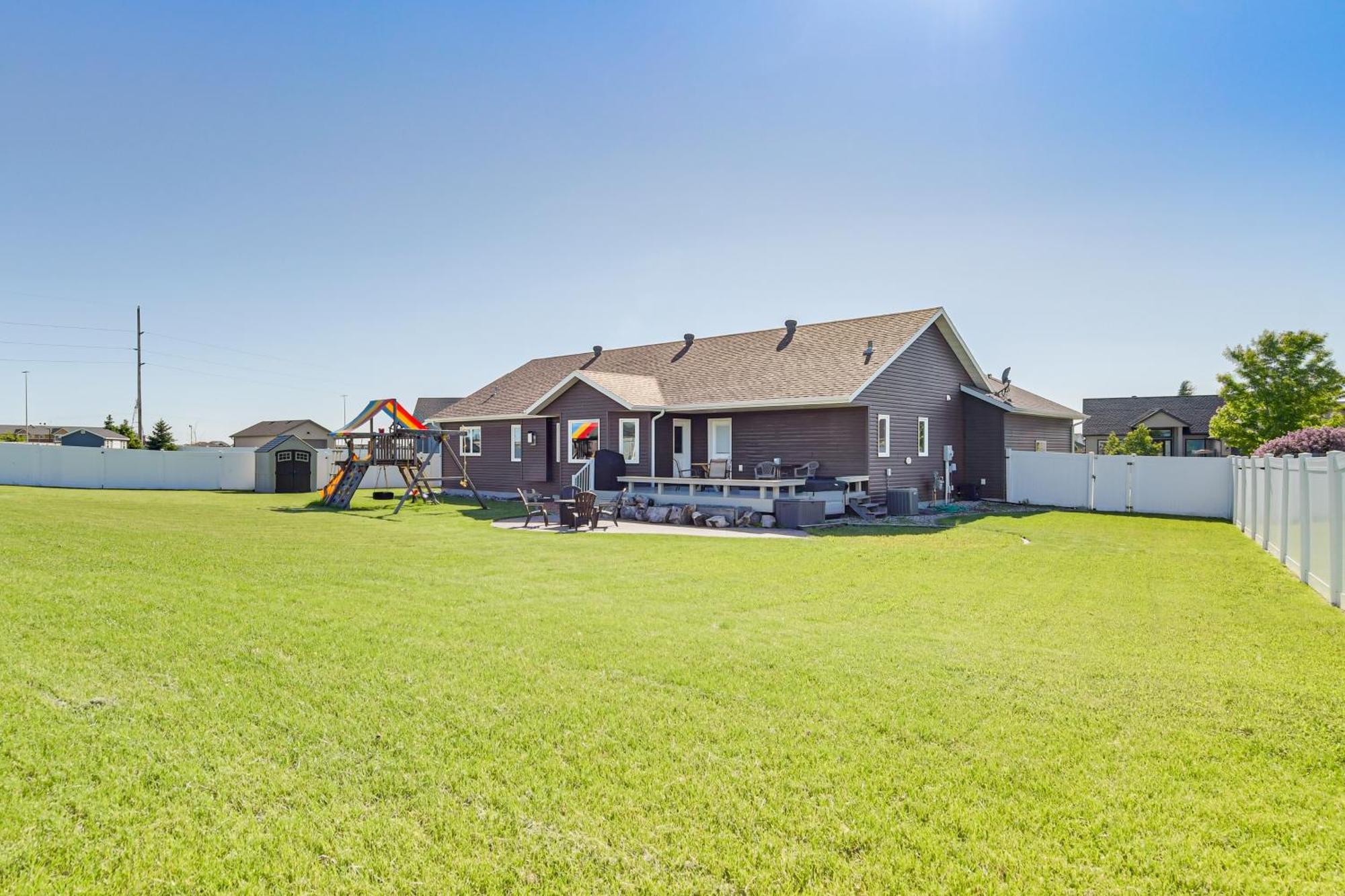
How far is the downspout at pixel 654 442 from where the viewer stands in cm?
2255

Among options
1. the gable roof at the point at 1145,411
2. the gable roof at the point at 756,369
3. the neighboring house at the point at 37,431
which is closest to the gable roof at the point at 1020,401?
the gable roof at the point at 756,369

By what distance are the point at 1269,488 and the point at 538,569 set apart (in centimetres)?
1278

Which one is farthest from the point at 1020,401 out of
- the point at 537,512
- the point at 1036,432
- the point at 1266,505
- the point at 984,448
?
the point at 537,512

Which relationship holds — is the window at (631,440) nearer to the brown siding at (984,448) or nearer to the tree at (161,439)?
the brown siding at (984,448)

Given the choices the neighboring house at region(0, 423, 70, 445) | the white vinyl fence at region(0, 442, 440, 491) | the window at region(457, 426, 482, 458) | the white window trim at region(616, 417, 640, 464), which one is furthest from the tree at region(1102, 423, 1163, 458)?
the neighboring house at region(0, 423, 70, 445)

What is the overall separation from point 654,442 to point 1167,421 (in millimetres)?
39765

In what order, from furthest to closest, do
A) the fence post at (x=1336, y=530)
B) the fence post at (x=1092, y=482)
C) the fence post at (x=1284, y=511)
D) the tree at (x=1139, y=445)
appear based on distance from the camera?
the tree at (x=1139, y=445) < the fence post at (x=1092, y=482) < the fence post at (x=1284, y=511) < the fence post at (x=1336, y=530)

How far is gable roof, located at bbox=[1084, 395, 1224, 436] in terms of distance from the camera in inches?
1791

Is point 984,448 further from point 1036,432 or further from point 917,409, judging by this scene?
point 1036,432

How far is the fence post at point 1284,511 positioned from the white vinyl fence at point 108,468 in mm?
33644

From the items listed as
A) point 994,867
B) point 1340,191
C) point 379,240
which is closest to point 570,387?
point 379,240

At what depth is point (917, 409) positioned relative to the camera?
22.3 metres

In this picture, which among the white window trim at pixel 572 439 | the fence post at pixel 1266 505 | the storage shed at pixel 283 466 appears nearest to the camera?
the fence post at pixel 1266 505

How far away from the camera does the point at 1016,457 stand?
75.2ft
